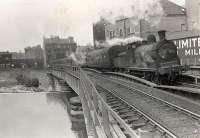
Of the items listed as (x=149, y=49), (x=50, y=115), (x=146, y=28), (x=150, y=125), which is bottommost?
(x=50, y=115)

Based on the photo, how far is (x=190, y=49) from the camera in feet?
105

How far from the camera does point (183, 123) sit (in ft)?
33.7

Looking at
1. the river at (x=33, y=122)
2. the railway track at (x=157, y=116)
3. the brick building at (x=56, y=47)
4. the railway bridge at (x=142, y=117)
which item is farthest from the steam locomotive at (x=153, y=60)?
the brick building at (x=56, y=47)

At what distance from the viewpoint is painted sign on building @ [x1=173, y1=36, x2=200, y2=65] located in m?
31.0

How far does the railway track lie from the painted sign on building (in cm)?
1605

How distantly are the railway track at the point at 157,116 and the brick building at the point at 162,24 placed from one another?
26.7m

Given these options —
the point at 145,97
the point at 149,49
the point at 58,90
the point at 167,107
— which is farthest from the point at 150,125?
the point at 58,90

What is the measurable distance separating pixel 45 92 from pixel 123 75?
29.4m

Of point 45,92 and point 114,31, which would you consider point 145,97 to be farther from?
point 45,92

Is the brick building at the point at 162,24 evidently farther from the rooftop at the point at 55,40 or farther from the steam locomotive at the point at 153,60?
the rooftop at the point at 55,40

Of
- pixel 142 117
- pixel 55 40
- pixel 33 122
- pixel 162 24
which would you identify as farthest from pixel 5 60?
pixel 142 117

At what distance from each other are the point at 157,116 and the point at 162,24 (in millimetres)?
33581

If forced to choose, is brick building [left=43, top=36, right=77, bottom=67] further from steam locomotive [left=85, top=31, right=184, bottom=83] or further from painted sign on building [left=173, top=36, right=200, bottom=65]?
steam locomotive [left=85, top=31, right=184, bottom=83]

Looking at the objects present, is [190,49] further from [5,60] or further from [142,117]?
[5,60]
